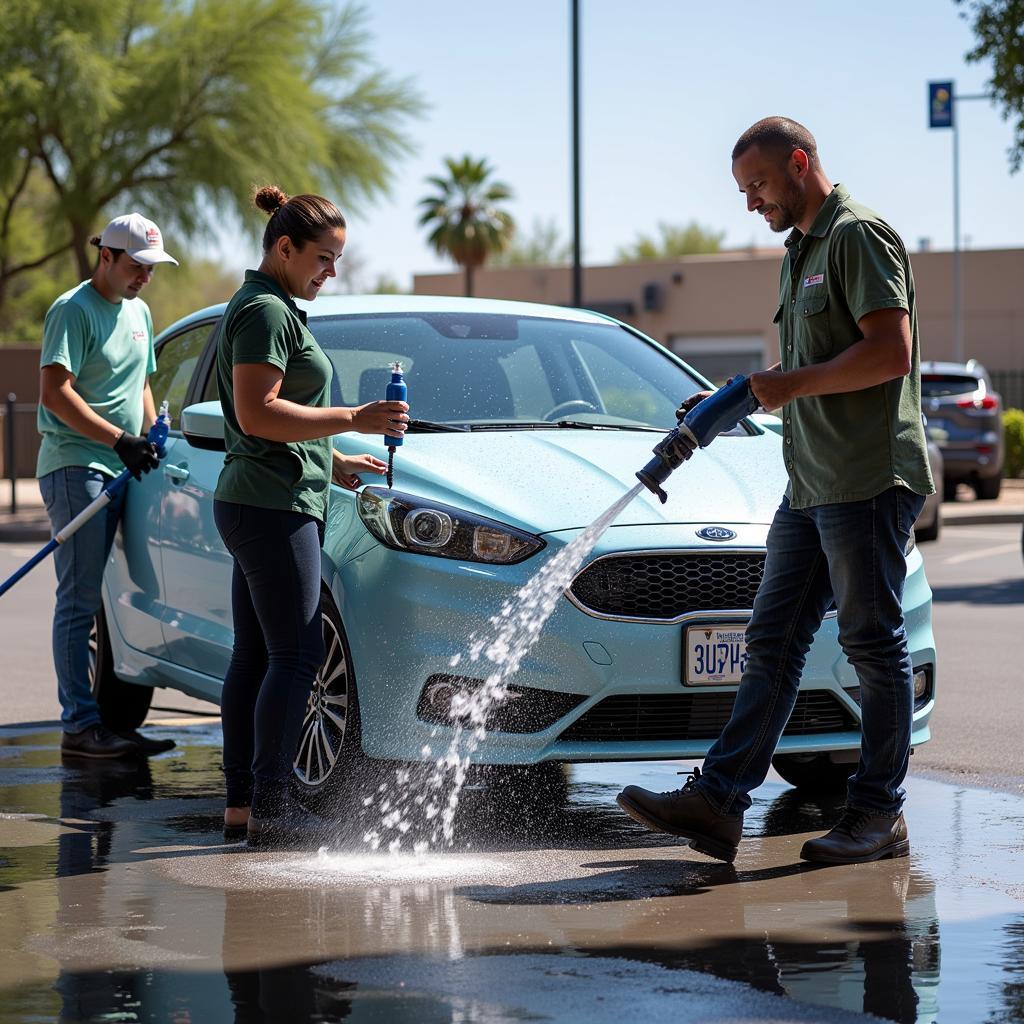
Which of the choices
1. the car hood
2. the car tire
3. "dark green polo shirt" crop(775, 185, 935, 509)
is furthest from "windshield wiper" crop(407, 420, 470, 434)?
the car tire

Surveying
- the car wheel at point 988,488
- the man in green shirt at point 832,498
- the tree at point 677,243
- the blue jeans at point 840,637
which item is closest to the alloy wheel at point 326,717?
the man in green shirt at point 832,498

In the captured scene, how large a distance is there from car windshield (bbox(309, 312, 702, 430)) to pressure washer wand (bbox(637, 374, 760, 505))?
4.16 ft

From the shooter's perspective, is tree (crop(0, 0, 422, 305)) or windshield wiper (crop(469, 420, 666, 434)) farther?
tree (crop(0, 0, 422, 305))

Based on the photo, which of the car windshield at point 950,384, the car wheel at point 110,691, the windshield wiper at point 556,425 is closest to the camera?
the windshield wiper at point 556,425

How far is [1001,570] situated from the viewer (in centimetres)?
1593

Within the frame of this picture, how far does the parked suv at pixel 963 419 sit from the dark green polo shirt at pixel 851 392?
16.8 m

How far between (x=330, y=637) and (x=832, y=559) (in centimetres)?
153

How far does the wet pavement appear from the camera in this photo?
158 inches

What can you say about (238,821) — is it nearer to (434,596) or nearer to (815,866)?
(434,596)

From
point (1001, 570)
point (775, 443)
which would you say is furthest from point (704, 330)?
point (775, 443)

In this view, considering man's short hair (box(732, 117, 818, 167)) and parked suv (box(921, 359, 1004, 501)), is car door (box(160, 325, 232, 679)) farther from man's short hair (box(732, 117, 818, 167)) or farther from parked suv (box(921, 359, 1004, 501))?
parked suv (box(921, 359, 1004, 501))

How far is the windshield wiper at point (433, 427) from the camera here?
6363 millimetres

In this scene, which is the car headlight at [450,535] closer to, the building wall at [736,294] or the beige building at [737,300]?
the beige building at [737,300]

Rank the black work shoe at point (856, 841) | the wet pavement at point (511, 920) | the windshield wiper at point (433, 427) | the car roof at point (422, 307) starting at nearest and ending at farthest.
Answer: the wet pavement at point (511, 920) → the black work shoe at point (856, 841) → the windshield wiper at point (433, 427) → the car roof at point (422, 307)
